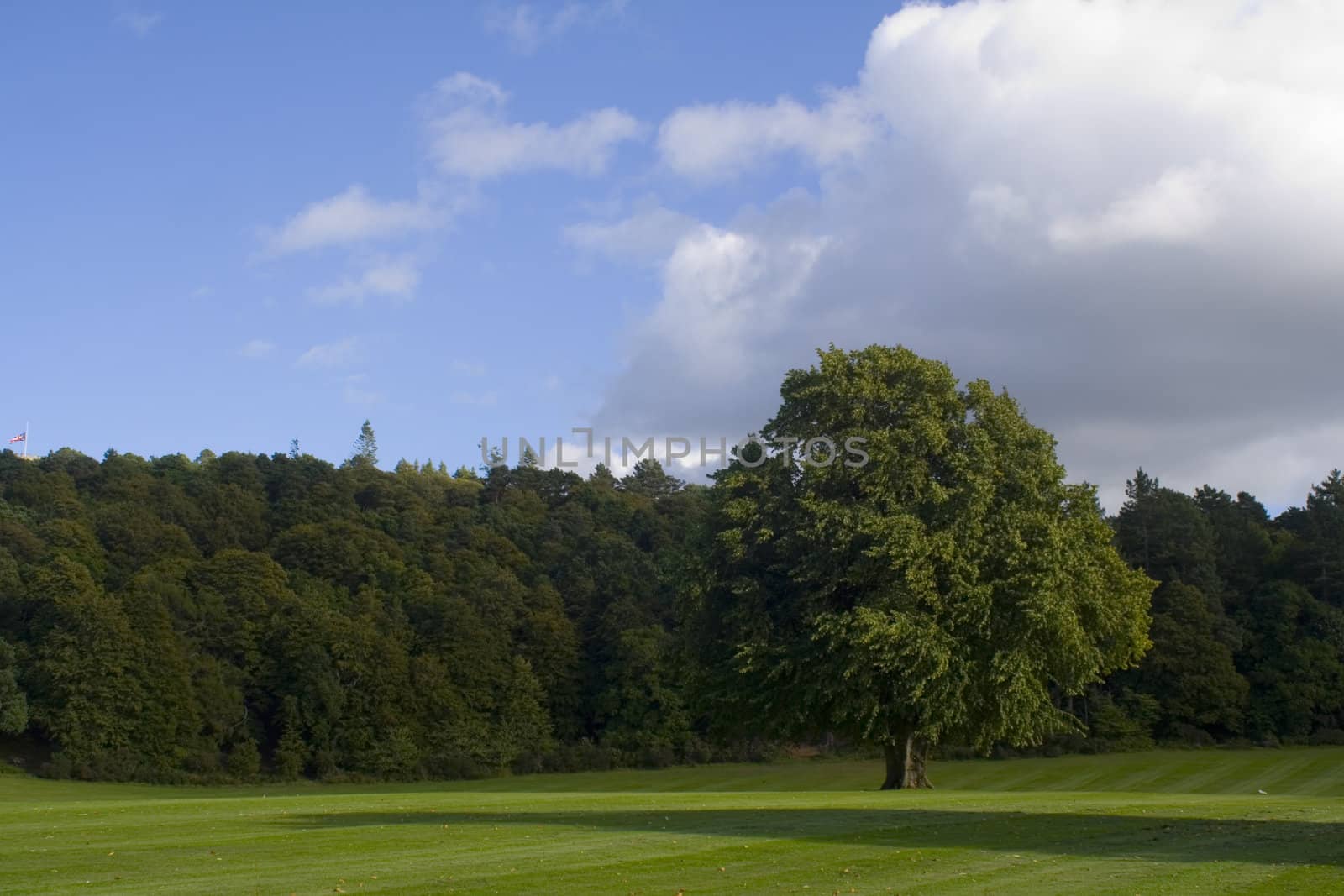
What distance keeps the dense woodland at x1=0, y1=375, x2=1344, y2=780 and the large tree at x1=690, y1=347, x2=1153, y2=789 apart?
76.7 feet

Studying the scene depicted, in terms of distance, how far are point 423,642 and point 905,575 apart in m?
52.2

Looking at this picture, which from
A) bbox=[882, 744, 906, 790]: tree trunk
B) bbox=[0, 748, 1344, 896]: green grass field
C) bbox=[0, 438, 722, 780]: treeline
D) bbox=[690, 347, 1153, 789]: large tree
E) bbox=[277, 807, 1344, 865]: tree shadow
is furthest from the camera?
bbox=[0, 438, 722, 780]: treeline

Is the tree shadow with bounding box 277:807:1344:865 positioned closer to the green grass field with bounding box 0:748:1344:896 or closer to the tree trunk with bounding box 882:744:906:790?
the green grass field with bounding box 0:748:1344:896

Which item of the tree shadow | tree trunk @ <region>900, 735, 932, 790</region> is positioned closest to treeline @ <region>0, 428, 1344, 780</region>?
tree trunk @ <region>900, 735, 932, 790</region>

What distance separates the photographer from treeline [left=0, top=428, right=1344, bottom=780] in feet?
232

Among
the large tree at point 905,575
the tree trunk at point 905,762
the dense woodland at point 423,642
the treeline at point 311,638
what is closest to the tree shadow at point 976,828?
the large tree at point 905,575

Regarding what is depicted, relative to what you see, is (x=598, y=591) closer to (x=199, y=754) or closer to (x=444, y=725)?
(x=444, y=725)

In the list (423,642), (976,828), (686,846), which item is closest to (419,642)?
(423,642)

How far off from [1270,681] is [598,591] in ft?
143

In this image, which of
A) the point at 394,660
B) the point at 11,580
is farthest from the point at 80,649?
the point at 394,660

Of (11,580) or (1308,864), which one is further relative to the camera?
(11,580)

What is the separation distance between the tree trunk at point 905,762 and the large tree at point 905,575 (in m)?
0.07

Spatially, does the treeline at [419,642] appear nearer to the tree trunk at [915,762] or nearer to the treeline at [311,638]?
the treeline at [311,638]

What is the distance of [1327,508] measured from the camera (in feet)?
272
